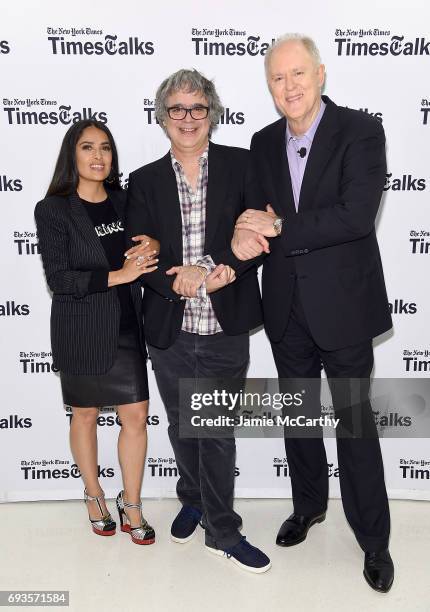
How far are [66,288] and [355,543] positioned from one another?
182 cm

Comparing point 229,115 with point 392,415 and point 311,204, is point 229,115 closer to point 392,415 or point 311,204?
point 311,204

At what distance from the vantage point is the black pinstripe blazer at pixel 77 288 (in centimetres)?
278

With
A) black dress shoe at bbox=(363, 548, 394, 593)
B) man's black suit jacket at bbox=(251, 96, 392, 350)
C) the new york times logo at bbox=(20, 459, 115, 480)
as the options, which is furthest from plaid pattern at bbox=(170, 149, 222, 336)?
the new york times logo at bbox=(20, 459, 115, 480)

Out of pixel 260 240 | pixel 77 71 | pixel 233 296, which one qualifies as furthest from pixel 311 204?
pixel 77 71

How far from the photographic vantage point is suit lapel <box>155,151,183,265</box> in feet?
9.00

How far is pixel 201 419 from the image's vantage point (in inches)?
114

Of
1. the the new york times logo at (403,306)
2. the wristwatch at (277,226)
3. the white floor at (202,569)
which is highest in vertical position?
the wristwatch at (277,226)

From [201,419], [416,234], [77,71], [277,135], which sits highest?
[77,71]

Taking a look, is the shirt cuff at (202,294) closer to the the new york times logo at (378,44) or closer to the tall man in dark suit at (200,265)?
the tall man in dark suit at (200,265)

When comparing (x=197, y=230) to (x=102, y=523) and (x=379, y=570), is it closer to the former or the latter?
(x=102, y=523)

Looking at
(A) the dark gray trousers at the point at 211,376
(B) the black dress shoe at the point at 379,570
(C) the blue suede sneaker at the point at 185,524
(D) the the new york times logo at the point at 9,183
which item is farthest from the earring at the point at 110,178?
(B) the black dress shoe at the point at 379,570

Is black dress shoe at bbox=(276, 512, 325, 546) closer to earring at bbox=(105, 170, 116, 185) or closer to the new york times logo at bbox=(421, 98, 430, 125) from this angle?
earring at bbox=(105, 170, 116, 185)

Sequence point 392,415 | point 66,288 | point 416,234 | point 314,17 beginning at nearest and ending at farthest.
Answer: point 66,288 → point 314,17 → point 416,234 → point 392,415

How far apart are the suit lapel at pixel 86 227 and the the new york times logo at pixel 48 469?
1349 millimetres
